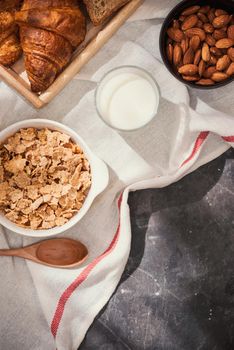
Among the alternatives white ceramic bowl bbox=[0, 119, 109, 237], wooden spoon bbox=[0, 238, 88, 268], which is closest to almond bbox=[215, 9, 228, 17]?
white ceramic bowl bbox=[0, 119, 109, 237]

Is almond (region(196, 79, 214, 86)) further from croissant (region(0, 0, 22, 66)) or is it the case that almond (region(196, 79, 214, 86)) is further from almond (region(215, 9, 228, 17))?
croissant (region(0, 0, 22, 66))

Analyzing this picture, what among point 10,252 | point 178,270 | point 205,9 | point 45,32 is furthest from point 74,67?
point 178,270

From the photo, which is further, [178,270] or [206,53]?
[178,270]

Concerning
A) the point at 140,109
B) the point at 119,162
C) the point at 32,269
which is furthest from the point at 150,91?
the point at 32,269

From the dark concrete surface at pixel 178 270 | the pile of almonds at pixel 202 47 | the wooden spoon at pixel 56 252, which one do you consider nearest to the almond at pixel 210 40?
the pile of almonds at pixel 202 47

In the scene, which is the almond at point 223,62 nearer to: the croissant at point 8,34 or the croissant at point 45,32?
the croissant at point 45,32

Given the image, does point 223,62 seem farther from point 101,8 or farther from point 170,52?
point 101,8
